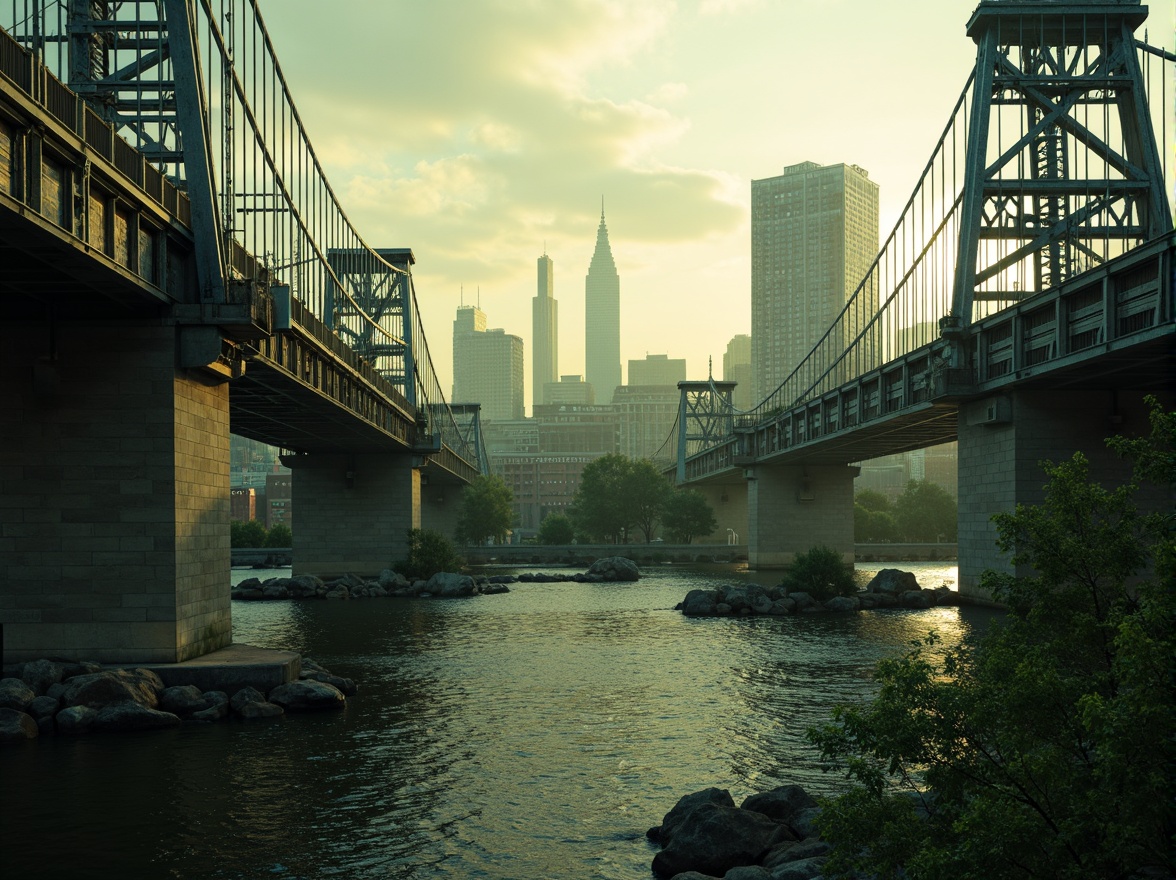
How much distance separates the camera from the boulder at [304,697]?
2581 centimetres

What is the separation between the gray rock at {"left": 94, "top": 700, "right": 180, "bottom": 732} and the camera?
899 inches

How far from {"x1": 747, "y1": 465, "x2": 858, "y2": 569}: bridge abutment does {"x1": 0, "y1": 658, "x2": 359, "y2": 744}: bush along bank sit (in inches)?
2573

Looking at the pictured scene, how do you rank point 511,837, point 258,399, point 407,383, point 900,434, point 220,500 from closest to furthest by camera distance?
point 511,837, point 220,500, point 258,399, point 900,434, point 407,383

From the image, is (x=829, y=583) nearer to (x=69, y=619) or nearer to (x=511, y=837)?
(x=69, y=619)

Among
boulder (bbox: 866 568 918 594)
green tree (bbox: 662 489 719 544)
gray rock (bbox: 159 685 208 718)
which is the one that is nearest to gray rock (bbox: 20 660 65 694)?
gray rock (bbox: 159 685 208 718)

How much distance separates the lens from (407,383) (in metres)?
85.9

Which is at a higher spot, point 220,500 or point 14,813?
point 220,500

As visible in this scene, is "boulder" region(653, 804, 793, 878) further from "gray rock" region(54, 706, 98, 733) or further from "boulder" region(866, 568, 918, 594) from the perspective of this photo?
"boulder" region(866, 568, 918, 594)

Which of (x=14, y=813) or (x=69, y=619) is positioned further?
(x=69, y=619)

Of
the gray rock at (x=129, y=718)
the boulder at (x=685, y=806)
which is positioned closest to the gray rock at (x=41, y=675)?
the gray rock at (x=129, y=718)

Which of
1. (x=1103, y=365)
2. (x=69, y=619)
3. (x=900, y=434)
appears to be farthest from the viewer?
(x=900, y=434)

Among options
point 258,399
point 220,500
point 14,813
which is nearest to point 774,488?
point 258,399

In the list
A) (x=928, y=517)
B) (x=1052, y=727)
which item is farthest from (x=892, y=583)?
(x=928, y=517)

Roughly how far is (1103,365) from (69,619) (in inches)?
1184
